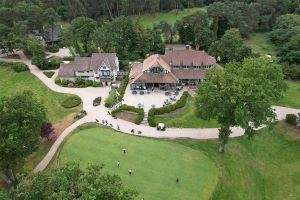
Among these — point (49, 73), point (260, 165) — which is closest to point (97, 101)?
point (49, 73)

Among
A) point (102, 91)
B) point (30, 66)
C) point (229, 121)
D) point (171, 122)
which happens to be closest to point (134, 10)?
point (30, 66)

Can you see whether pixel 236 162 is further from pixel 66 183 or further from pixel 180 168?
pixel 66 183

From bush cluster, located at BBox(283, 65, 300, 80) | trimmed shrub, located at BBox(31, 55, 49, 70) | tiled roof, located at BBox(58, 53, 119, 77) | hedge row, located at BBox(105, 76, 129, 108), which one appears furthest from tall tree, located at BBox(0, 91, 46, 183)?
bush cluster, located at BBox(283, 65, 300, 80)

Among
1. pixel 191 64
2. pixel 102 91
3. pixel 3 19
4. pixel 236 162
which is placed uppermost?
pixel 3 19

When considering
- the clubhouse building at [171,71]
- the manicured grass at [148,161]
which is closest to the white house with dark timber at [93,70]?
the clubhouse building at [171,71]

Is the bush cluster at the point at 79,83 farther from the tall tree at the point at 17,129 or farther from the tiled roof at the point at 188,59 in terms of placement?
the tall tree at the point at 17,129

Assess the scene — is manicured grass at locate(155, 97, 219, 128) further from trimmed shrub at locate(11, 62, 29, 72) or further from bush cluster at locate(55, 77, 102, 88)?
trimmed shrub at locate(11, 62, 29, 72)
